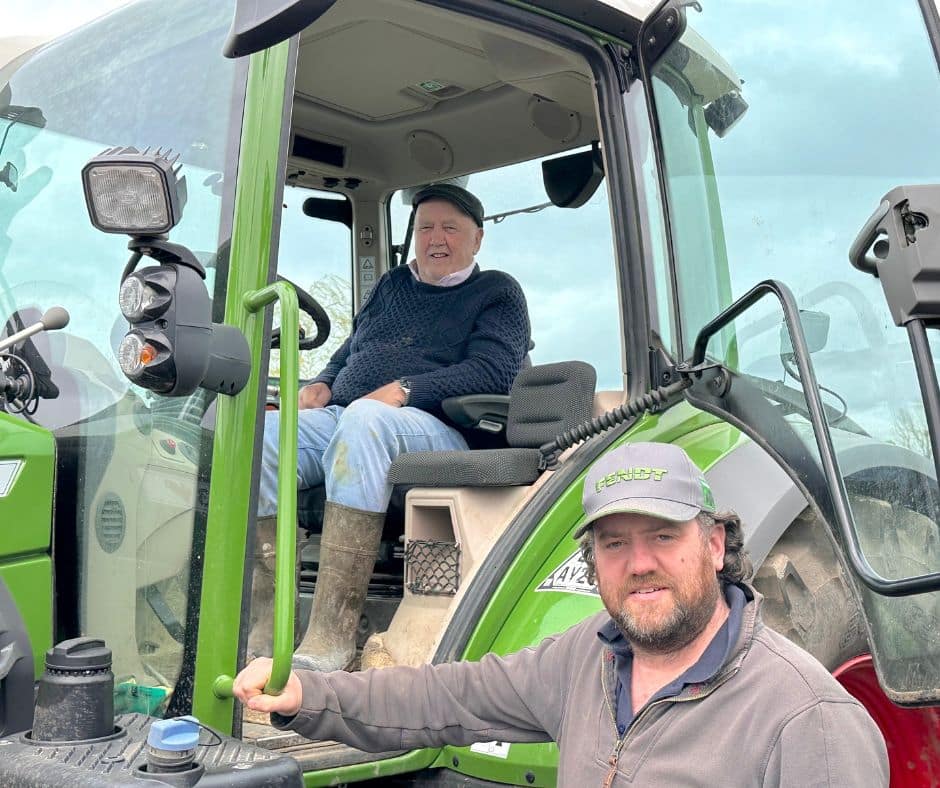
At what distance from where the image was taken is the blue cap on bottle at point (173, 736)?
161 cm

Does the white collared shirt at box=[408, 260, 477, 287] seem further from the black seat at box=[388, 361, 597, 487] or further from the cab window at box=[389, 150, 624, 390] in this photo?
the black seat at box=[388, 361, 597, 487]

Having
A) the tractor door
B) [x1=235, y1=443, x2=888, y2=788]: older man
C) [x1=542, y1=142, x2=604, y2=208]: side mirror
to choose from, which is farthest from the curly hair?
[x1=542, y1=142, x2=604, y2=208]: side mirror

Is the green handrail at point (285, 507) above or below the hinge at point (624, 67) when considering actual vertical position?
below

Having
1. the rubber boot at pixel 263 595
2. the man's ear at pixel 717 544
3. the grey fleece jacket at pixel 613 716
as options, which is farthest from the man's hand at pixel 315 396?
the man's ear at pixel 717 544

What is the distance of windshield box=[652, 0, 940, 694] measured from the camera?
1835 millimetres

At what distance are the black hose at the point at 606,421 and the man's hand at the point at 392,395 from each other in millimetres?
501

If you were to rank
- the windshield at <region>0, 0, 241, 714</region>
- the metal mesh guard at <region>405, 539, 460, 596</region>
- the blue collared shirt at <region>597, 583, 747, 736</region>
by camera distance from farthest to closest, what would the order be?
the metal mesh guard at <region>405, 539, 460, 596</region> → the windshield at <region>0, 0, 241, 714</region> → the blue collared shirt at <region>597, 583, 747, 736</region>

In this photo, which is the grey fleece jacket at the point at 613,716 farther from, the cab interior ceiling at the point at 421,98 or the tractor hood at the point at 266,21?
the cab interior ceiling at the point at 421,98

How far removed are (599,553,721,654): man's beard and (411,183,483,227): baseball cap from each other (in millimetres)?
1763

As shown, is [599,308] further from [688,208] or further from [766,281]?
[766,281]

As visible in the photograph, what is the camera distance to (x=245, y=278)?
80.2 inches

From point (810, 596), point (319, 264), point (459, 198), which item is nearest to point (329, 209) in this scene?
point (319, 264)

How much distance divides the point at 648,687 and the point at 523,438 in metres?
0.94

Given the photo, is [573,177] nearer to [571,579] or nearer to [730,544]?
[571,579]
